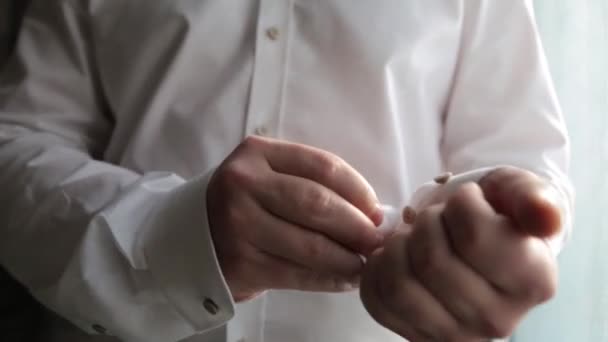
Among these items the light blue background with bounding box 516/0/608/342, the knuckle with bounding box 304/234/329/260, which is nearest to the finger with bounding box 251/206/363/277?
the knuckle with bounding box 304/234/329/260

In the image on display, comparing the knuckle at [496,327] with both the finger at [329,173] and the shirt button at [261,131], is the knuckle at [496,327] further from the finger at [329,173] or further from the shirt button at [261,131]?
the shirt button at [261,131]

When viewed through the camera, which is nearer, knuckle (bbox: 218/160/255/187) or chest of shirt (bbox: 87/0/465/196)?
knuckle (bbox: 218/160/255/187)

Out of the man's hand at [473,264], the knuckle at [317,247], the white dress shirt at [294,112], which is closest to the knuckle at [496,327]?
the man's hand at [473,264]

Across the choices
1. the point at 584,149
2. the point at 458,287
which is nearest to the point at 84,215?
the point at 458,287

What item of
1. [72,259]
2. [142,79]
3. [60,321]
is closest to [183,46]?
[142,79]

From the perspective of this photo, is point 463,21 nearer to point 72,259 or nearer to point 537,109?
point 537,109

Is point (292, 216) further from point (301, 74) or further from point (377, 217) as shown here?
point (301, 74)

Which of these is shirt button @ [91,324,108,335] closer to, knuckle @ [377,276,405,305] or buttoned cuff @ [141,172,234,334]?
buttoned cuff @ [141,172,234,334]
